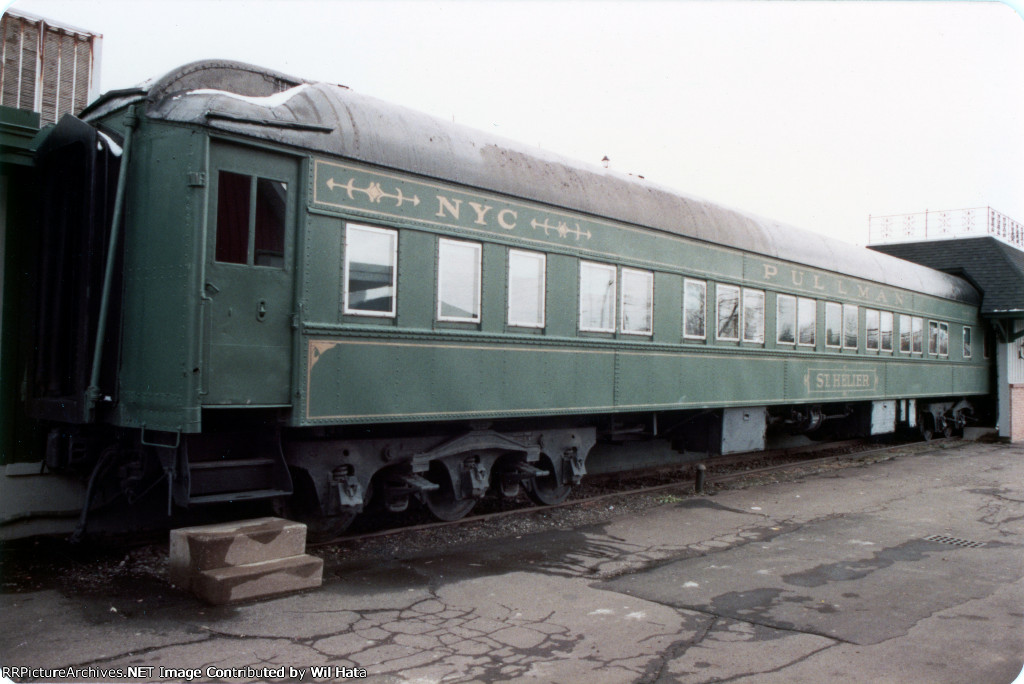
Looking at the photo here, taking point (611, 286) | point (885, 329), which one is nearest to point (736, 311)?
point (611, 286)

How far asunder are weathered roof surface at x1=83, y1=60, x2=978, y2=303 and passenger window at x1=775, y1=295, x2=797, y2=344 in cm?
149

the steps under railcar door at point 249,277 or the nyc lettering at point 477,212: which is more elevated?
the nyc lettering at point 477,212

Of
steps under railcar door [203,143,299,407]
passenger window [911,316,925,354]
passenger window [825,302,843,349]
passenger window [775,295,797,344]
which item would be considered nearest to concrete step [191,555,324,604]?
steps under railcar door [203,143,299,407]

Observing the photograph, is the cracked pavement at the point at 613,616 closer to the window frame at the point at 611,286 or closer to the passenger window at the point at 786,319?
the window frame at the point at 611,286

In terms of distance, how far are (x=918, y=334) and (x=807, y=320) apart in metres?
5.46

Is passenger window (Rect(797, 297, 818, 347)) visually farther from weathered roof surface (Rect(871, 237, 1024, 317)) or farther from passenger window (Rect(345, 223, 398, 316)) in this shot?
weathered roof surface (Rect(871, 237, 1024, 317))

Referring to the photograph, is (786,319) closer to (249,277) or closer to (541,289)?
(541,289)

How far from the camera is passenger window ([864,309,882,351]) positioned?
14.2 m

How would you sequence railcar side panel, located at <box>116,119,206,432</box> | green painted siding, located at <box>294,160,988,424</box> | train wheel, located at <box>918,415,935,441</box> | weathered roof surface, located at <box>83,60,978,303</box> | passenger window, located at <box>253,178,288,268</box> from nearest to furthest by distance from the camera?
railcar side panel, located at <box>116,119,206,432</box>
weathered roof surface, located at <box>83,60,978,303</box>
passenger window, located at <box>253,178,288,268</box>
green painted siding, located at <box>294,160,988,424</box>
train wheel, located at <box>918,415,935,441</box>

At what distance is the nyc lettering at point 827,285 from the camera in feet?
38.2

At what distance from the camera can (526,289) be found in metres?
7.68

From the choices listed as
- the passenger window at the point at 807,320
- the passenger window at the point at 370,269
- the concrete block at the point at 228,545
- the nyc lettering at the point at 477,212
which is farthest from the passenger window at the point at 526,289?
the passenger window at the point at 807,320

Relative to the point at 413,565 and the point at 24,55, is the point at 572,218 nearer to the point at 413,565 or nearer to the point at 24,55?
the point at 413,565

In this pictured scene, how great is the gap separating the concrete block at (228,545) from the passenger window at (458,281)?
2.29 metres
